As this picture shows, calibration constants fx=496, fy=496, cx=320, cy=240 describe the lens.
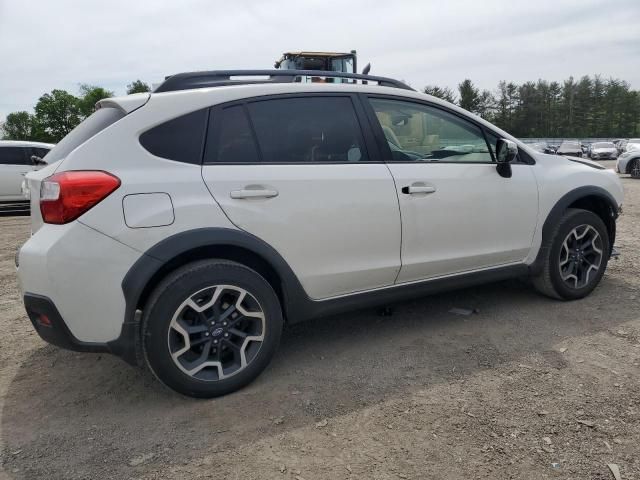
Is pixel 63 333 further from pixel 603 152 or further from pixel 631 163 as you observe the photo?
pixel 603 152

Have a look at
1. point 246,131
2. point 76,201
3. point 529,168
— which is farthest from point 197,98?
point 529,168

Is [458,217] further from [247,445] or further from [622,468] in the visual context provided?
[247,445]

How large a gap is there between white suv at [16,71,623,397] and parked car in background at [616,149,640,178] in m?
15.2

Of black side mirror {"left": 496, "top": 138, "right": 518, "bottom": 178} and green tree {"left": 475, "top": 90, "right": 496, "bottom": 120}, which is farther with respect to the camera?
green tree {"left": 475, "top": 90, "right": 496, "bottom": 120}

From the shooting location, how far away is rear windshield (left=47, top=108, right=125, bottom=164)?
268cm

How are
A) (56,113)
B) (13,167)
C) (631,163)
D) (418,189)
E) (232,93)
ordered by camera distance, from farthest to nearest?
(56,113) < (631,163) < (13,167) < (418,189) < (232,93)

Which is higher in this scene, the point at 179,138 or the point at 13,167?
the point at 179,138

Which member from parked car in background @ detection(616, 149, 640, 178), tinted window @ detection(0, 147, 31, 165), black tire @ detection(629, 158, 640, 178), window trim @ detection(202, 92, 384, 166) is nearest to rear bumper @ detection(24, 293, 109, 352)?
window trim @ detection(202, 92, 384, 166)

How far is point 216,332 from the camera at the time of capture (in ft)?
8.85

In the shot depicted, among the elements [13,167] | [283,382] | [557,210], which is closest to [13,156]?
[13,167]

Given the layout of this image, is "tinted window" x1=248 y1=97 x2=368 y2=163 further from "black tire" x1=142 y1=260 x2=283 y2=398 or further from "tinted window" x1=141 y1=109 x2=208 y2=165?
"black tire" x1=142 y1=260 x2=283 y2=398

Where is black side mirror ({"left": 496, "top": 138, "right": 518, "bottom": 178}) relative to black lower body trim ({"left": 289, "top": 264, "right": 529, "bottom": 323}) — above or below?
above

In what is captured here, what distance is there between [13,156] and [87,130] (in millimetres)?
10931

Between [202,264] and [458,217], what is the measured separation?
1.78m
